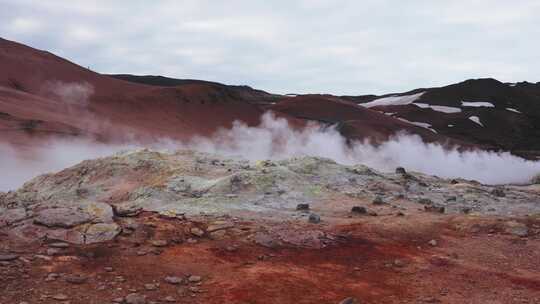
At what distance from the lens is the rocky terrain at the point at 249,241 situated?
6754 millimetres

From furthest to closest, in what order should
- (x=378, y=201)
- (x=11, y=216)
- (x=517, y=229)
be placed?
(x=378, y=201) < (x=517, y=229) < (x=11, y=216)

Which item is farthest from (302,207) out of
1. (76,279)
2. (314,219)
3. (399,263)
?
(76,279)

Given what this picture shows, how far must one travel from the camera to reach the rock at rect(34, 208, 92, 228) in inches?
318

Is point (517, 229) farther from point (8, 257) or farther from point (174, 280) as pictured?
point (8, 257)

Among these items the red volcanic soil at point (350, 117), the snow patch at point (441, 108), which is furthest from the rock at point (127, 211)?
the snow patch at point (441, 108)

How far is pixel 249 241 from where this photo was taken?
845 centimetres

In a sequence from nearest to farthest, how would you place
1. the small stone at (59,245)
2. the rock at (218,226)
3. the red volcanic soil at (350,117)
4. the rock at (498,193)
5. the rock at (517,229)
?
the small stone at (59,245)
the rock at (218,226)
the rock at (517,229)
the rock at (498,193)
the red volcanic soil at (350,117)

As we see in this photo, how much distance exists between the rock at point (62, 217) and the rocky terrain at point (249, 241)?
0.02m

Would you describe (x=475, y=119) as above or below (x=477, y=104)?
below

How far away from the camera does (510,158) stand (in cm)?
3509

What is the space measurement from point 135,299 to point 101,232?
2.06 m

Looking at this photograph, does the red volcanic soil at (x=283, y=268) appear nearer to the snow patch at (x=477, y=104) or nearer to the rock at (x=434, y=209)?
the rock at (x=434, y=209)

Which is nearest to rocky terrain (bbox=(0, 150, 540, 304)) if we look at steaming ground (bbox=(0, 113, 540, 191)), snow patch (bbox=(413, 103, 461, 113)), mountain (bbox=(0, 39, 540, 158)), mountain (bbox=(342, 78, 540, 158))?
mountain (bbox=(0, 39, 540, 158))

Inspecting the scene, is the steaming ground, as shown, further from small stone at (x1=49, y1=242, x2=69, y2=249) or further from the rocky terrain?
small stone at (x1=49, y1=242, x2=69, y2=249)
